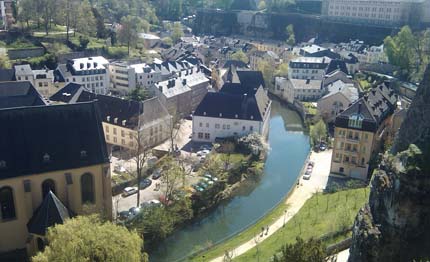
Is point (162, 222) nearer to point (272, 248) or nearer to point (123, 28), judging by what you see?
point (272, 248)

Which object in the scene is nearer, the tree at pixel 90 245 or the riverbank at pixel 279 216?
the tree at pixel 90 245

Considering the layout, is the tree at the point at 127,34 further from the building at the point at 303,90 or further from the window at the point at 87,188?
the window at the point at 87,188

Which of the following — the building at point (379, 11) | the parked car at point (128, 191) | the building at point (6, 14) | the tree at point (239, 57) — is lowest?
the parked car at point (128, 191)

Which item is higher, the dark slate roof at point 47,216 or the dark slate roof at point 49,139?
the dark slate roof at point 49,139

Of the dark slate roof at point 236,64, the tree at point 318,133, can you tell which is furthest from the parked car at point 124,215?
the dark slate roof at point 236,64

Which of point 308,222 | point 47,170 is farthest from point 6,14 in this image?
point 308,222

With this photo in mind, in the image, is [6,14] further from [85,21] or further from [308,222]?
[308,222]
